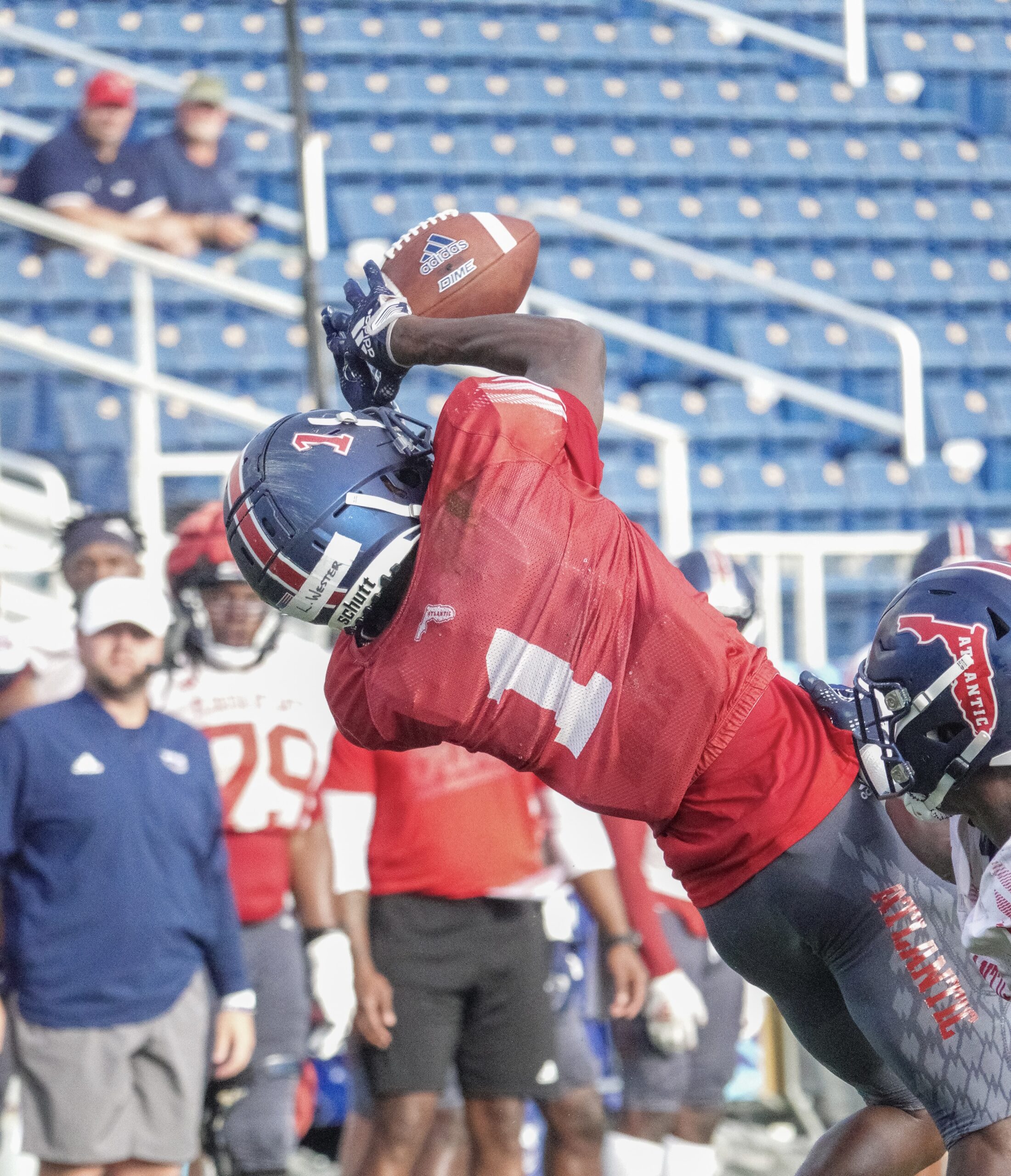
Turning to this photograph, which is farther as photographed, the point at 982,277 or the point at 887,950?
the point at 982,277

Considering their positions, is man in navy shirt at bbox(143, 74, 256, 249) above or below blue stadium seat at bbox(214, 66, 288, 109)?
below

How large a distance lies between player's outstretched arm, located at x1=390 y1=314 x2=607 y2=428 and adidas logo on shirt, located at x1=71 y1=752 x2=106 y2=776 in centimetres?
194

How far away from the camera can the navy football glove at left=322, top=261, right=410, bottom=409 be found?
9.57 ft

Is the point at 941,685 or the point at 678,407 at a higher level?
the point at 941,685

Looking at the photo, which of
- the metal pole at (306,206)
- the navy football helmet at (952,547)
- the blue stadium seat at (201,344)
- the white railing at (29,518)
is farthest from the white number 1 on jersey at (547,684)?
the blue stadium seat at (201,344)

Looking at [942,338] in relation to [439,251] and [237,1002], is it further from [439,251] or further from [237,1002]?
[439,251]

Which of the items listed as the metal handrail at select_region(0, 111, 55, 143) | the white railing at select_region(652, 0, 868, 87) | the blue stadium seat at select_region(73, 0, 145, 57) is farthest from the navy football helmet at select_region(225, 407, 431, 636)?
the white railing at select_region(652, 0, 868, 87)

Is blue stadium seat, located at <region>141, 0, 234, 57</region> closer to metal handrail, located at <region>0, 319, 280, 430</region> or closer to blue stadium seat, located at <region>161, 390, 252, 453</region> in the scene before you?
metal handrail, located at <region>0, 319, 280, 430</region>

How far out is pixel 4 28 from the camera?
26.6ft

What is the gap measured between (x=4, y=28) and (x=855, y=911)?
6834 millimetres

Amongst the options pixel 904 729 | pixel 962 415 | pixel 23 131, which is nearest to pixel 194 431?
pixel 23 131

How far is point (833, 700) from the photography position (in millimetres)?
2850

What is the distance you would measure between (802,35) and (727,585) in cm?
718

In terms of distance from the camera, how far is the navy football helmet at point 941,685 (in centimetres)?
241
